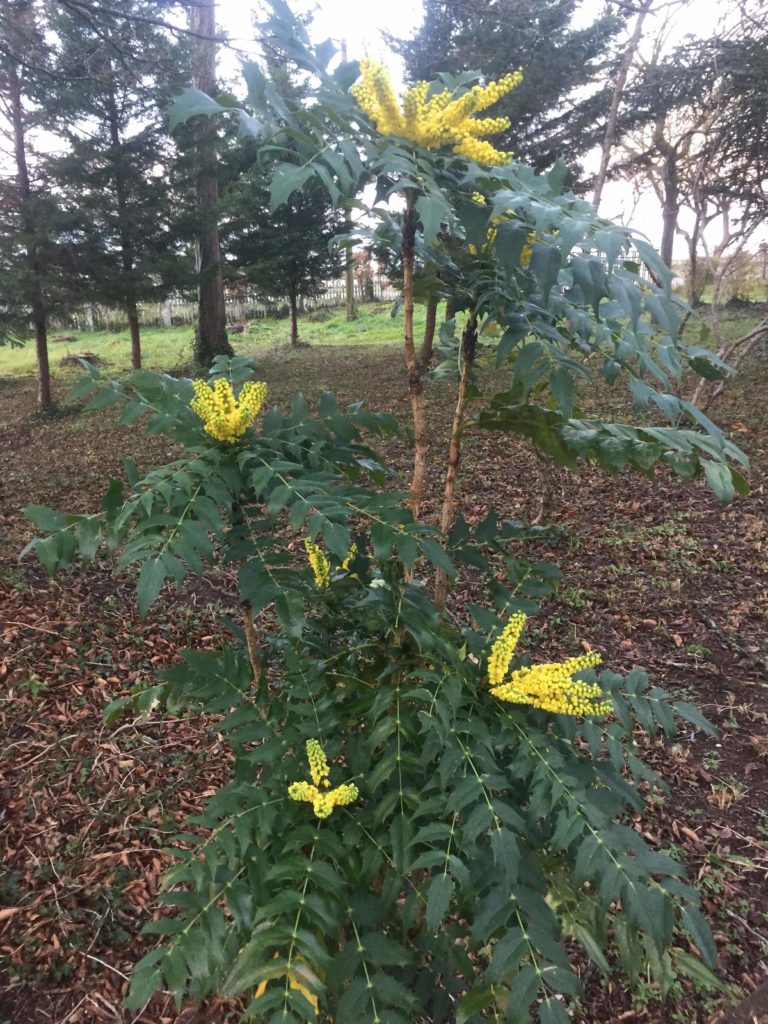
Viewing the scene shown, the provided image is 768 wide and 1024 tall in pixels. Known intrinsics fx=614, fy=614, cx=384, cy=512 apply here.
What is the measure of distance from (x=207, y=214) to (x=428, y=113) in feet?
33.1

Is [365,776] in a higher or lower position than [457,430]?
lower

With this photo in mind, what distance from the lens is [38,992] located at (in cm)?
181

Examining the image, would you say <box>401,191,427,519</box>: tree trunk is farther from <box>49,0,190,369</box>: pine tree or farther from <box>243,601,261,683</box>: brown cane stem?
<box>49,0,190,369</box>: pine tree

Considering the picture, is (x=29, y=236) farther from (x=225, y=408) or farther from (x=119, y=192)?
(x=225, y=408)

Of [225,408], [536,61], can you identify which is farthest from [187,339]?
[225,408]

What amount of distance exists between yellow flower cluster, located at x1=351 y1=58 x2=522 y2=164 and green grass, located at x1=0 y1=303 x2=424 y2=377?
13.8m

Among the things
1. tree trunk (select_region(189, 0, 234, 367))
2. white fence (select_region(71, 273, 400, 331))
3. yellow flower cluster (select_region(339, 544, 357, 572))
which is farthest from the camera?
white fence (select_region(71, 273, 400, 331))

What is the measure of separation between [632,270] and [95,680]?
9.87ft

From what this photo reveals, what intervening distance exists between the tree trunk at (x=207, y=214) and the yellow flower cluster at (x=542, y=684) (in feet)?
26.4

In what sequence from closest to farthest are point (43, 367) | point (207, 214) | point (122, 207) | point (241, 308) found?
point (122, 207) → point (43, 367) → point (207, 214) → point (241, 308)

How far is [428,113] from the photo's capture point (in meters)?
1.07

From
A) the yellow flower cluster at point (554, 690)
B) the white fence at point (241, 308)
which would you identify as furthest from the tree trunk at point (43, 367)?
the yellow flower cluster at point (554, 690)

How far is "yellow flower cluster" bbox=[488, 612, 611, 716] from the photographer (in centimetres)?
119

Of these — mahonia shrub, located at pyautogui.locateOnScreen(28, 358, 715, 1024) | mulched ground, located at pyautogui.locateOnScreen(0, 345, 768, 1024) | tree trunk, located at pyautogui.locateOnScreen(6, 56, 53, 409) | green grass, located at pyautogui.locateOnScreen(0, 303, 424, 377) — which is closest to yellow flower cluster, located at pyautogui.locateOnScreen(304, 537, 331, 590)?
mahonia shrub, located at pyautogui.locateOnScreen(28, 358, 715, 1024)
